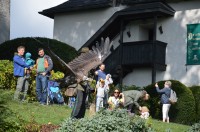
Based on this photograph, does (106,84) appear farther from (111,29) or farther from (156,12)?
(111,29)

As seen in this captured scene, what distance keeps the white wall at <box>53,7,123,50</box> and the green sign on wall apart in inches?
188

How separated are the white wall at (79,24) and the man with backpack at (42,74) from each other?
14002 mm

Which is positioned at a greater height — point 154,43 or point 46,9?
point 46,9

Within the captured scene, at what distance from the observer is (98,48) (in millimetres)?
14719

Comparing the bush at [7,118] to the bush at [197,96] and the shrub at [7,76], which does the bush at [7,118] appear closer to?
the shrub at [7,76]

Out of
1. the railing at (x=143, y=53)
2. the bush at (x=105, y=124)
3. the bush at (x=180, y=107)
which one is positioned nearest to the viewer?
the bush at (x=105, y=124)

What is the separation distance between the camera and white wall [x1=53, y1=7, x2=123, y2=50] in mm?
32844

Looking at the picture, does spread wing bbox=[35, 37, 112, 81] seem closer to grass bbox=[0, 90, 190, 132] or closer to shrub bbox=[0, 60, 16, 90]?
grass bbox=[0, 90, 190, 132]

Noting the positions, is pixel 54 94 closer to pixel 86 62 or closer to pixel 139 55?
pixel 86 62

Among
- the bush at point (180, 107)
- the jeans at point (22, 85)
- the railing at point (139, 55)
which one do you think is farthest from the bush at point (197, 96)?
the jeans at point (22, 85)

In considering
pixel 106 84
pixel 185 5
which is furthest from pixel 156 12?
pixel 106 84

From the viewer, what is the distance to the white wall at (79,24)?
32.8 m

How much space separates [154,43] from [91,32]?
17.8 ft

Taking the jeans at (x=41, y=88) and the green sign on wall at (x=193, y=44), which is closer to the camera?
the jeans at (x=41, y=88)
